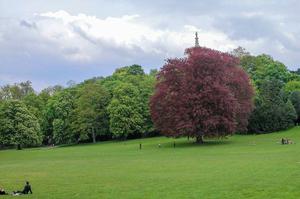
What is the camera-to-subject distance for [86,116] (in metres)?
113

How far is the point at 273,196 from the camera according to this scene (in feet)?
80.6

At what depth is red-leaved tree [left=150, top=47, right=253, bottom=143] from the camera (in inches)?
3007

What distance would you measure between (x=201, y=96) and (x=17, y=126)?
156 ft

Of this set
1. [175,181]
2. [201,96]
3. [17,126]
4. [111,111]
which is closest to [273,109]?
[201,96]

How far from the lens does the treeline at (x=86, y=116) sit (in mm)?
107375

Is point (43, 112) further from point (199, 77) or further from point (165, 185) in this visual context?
point (165, 185)

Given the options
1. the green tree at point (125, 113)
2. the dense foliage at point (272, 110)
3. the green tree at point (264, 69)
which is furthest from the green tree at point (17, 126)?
the green tree at point (264, 69)

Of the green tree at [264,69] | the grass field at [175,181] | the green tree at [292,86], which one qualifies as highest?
the green tree at [264,69]

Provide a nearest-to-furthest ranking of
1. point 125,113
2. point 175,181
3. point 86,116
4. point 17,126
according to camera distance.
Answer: point 175,181 → point 125,113 → point 17,126 → point 86,116

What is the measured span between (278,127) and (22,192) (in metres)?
77.0

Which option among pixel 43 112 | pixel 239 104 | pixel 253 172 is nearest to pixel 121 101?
pixel 43 112

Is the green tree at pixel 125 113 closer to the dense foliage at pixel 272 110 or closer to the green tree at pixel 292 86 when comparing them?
the dense foliage at pixel 272 110

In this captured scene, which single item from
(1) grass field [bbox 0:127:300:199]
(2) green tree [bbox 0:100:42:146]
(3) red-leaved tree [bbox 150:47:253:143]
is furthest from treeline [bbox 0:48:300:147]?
(1) grass field [bbox 0:127:300:199]

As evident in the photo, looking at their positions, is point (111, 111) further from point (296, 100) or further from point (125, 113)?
point (296, 100)
